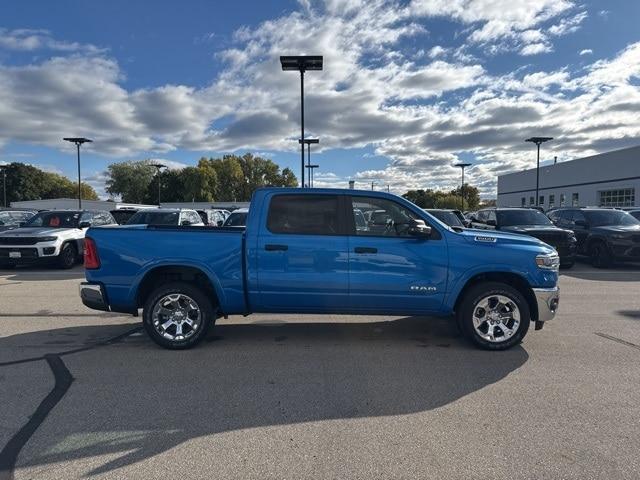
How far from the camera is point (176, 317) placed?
17.4 ft

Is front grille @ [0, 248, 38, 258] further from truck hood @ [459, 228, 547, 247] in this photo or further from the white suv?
truck hood @ [459, 228, 547, 247]

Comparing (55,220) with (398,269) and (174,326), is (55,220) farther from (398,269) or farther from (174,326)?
(398,269)

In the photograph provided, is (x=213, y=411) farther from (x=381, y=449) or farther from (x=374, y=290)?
(x=374, y=290)

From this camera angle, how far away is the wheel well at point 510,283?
5.23 metres

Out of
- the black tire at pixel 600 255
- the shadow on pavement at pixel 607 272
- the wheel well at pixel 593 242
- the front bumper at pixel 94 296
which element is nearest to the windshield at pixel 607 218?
the wheel well at pixel 593 242

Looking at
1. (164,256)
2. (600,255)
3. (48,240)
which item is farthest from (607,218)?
(48,240)

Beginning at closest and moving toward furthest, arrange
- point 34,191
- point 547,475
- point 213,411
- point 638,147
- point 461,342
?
point 547,475 < point 213,411 < point 461,342 < point 638,147 < point 34,191

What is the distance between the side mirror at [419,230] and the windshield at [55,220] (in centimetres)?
1215

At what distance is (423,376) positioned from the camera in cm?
446

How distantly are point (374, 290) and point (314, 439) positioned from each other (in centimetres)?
219

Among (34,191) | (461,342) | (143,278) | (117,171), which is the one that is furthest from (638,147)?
(34,191)

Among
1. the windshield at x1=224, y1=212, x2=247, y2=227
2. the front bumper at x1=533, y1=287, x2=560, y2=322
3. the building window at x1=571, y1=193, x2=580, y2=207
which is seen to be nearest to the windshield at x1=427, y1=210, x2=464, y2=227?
the windshield at x1=224, y1=212, x2=247, y2=227

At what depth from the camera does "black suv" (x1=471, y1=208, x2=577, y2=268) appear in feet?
40.7

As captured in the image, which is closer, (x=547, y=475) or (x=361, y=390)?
(x=547, y=475)
